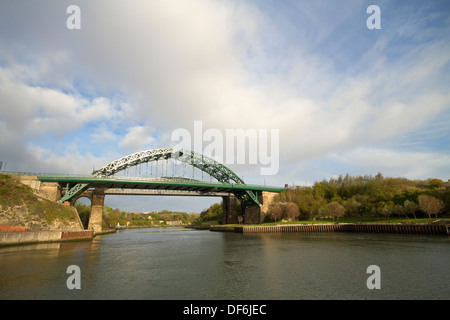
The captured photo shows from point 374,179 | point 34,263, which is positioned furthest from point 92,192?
point 374,179

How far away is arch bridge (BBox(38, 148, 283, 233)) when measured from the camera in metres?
48.5

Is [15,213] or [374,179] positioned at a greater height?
[374,179]

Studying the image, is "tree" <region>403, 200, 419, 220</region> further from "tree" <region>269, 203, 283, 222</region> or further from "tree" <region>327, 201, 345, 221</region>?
"tree" <region>269, 203, 283, 222</region>

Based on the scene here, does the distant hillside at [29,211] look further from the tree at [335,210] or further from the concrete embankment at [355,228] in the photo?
the tree at [335,210]

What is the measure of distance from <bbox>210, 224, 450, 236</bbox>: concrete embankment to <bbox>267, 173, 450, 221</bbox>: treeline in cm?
693

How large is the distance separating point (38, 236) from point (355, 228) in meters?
49.9

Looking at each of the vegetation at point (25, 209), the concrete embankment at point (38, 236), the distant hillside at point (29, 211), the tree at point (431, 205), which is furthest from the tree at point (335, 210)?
the vegetation at point (25, 209)

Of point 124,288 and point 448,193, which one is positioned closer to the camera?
point 124,288

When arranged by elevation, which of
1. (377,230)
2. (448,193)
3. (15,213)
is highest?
(448,193)

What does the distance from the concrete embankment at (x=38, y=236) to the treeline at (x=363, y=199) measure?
4259 cm
